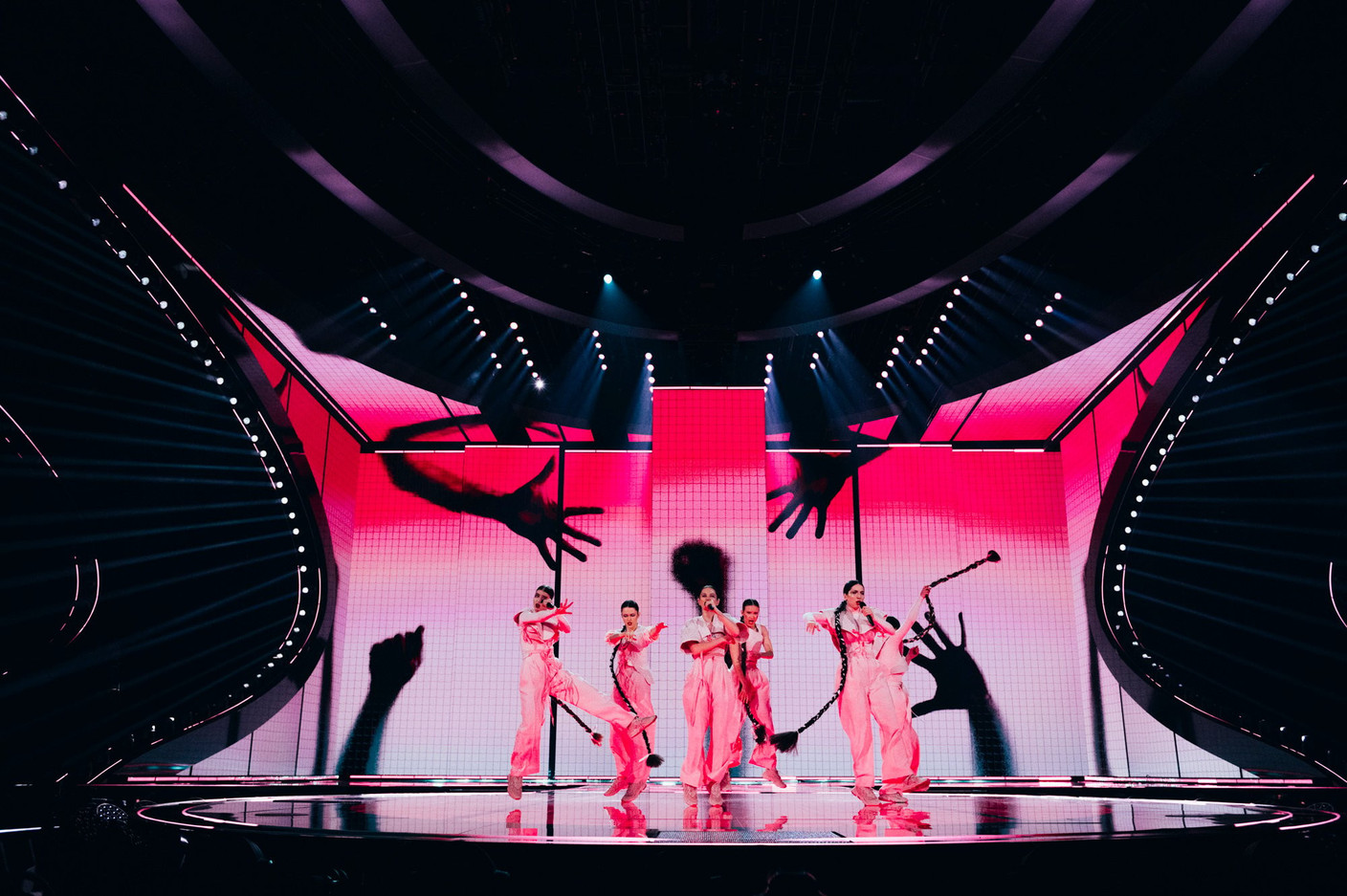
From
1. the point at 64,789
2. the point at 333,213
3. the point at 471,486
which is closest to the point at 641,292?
the point at 333,213

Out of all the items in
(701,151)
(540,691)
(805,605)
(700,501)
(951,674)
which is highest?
(701,151)

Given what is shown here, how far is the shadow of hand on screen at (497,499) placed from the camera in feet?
40.0

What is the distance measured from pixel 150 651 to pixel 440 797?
326 centimetres

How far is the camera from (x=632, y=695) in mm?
7578

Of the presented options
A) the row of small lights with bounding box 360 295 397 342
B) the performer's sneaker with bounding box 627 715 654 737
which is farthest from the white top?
the row of small lights with bounding box 360 295 397 342

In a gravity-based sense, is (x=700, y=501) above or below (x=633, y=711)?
above

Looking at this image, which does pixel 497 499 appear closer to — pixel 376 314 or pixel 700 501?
pixel 700 501

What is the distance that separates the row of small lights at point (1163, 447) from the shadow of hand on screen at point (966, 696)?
5.46ft

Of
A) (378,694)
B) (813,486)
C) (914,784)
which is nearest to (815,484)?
(813,486)

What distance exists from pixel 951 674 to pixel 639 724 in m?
6.23

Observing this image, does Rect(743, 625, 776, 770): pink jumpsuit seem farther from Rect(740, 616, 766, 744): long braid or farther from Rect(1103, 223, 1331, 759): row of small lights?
Rect(1103, 223, 1331, 759): row of small lights

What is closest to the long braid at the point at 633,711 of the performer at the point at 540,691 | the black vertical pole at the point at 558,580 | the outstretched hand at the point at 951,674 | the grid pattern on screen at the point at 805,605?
the performer at the point at 540,691

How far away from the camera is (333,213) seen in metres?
8.20

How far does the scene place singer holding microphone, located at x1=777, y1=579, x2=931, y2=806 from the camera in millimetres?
6793
